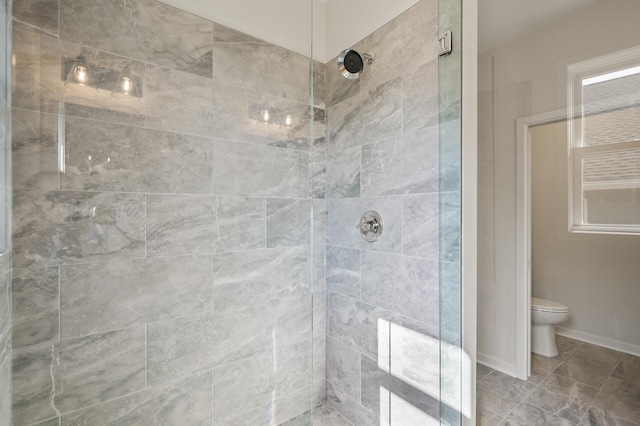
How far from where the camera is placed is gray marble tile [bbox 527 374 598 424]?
0.95m

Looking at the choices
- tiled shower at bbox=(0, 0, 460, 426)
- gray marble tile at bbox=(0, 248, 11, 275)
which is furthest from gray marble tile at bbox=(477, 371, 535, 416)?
gray marble tile at bbox=(0, 248, 11, 275)

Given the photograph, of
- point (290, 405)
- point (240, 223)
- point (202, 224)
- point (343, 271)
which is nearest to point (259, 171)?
point (240, 223)

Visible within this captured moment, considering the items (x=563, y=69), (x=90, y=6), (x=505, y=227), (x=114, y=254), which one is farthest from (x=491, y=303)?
(x=90, y=6)

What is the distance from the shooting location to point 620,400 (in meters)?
0.88

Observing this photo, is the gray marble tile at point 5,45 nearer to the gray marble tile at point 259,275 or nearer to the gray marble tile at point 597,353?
the gray marble tile at point 259,275

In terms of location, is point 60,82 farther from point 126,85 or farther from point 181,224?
point 181,224

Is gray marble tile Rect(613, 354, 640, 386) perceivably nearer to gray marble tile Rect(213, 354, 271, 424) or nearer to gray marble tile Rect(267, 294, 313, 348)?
gray marble tile Rect(267, 294, 313, 348)

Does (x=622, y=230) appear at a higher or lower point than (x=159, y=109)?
lower

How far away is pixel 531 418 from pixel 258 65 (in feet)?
6.22

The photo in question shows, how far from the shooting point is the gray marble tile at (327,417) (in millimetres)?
1641

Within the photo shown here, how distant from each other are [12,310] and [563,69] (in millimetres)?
1990

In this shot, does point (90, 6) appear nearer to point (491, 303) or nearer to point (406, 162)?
point (406, 162)

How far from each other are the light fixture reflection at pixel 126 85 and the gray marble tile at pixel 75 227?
409 mm

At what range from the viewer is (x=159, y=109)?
1.25m
